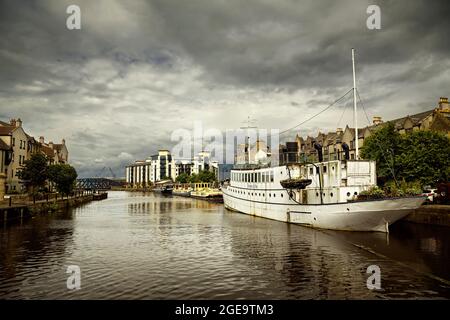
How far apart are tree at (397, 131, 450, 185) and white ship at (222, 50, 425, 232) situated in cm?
1497

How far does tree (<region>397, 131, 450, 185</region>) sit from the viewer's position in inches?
1740

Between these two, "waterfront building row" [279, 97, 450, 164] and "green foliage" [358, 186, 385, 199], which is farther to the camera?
"waterfront building row" [279, 97, 450, 164]

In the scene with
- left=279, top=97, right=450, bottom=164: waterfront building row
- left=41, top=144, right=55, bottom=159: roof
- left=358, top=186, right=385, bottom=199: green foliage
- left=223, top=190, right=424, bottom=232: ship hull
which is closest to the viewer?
left=223, top=190, right=424, bottom=232: ship hull

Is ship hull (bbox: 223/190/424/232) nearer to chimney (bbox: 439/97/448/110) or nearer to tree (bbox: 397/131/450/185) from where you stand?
tree (bbox: 397/131/450/185)

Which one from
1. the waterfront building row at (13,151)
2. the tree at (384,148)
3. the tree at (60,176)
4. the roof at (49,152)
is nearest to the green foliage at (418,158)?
the tree at (384,148)

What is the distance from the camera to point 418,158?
45.0 meters

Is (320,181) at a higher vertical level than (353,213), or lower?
higher

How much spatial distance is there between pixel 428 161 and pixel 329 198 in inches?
808

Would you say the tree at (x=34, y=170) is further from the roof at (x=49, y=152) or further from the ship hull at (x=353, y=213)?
the ship hull at (x=353, y=213)

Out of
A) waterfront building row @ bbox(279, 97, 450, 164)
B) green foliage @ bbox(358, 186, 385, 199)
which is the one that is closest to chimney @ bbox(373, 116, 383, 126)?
waterfront building row @ bbox(279, 97, 450, 164)

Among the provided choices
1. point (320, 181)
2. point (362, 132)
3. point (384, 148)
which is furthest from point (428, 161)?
point (362, 132)

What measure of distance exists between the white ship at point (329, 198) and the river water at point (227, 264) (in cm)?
176

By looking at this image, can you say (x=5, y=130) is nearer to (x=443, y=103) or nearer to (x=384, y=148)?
(x=384, y=148)
